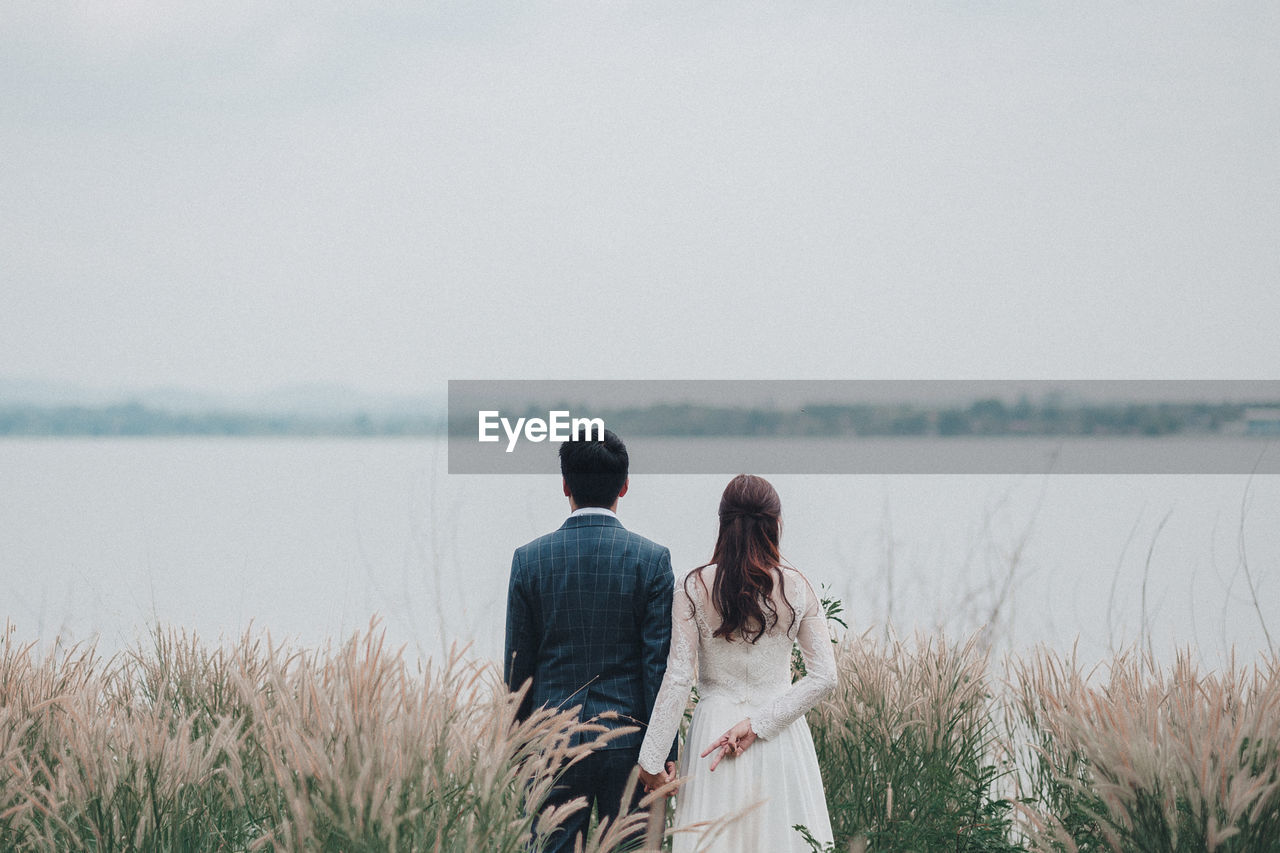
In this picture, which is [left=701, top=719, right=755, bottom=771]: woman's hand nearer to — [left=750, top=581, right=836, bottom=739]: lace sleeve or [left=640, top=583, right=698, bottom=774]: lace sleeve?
[left=750, top=581, right=836, bottom=739]: lace sleeve

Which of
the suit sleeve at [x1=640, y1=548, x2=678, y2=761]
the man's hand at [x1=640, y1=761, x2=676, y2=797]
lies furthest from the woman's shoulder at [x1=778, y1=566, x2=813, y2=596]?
the man's hand at [x1=640, y1=761, x2=676, y2=797]

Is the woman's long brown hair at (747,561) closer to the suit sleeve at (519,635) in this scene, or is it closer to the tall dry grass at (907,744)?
the suit sleeve at (519,635)

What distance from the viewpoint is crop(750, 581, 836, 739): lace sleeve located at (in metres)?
3.40

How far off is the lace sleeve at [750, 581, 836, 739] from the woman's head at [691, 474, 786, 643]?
5.2 inches

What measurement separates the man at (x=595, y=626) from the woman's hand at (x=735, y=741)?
139 millimetres

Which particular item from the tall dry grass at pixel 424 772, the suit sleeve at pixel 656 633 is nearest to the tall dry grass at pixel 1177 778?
the tall dry grass at pixel 424 772

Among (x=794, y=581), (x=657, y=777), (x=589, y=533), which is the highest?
(x=589, y=533)

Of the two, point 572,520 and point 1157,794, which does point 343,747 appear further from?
point 1157,794

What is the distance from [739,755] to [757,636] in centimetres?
36

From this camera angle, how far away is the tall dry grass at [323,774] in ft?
8.11

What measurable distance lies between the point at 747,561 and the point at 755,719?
491 mm

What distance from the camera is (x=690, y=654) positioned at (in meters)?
3.39

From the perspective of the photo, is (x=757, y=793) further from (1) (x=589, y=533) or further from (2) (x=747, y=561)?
(1) (x=589, y=533)

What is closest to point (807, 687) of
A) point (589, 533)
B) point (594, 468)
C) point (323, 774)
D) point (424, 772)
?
point (589, 533)
